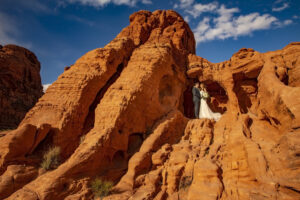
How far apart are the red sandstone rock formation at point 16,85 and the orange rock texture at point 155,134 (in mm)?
12335

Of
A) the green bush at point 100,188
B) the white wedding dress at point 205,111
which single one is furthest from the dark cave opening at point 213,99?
the green bush at point 100,188

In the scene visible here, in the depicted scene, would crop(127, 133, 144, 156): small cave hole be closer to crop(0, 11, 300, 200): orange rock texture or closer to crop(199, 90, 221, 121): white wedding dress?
crop(0, 11, 300, 200): orange rock texture

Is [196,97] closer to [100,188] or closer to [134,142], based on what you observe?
[134,142]

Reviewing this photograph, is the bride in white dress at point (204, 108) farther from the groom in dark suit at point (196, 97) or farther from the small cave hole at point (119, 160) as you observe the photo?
the small cave hole at point (119, 160)

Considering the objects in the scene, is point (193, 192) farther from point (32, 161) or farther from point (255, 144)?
point (32, 161)

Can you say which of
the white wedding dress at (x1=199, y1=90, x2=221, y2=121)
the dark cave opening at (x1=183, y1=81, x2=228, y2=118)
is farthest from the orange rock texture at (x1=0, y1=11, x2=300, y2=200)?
the dark cave opening at (x1=183, y1=81, x2=228, y2=118)

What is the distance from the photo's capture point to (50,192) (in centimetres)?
582

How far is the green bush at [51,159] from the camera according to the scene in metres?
7.34

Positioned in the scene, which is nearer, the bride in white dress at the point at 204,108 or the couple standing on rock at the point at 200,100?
the bride in white dress at the point at 204,108

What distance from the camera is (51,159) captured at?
24.7ft

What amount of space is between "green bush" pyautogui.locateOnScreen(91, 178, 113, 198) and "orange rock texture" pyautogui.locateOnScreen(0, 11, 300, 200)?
0.25 metres

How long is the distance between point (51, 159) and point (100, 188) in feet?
8.72

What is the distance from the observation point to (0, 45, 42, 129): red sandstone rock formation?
18.7m

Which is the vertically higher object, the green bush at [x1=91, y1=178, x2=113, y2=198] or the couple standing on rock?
the couple standing on rock
